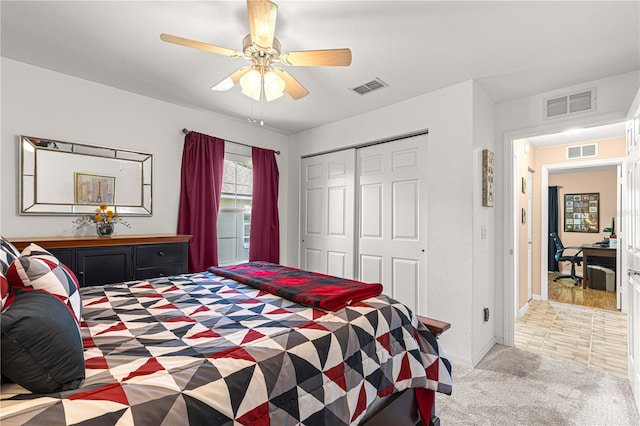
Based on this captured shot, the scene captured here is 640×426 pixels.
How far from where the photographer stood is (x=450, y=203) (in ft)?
9.61

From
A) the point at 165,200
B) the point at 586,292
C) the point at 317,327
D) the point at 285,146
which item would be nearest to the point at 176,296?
the point at 317,327

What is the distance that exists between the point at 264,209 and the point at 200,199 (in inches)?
37.1

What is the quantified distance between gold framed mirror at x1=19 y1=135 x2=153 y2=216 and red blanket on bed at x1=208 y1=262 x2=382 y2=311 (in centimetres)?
145

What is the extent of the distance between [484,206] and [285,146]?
112 inches

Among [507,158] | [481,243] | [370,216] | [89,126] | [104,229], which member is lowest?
[481,243]

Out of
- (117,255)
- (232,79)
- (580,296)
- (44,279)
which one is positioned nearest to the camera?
(44,279)

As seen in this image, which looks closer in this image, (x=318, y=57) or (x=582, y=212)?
(x=318, y=57)

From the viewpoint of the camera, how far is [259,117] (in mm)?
3906

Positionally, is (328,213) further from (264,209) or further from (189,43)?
(189,43)

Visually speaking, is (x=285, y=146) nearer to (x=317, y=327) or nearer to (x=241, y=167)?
(x=241, y=167)

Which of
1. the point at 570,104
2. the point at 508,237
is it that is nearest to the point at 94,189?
the point at 508,237

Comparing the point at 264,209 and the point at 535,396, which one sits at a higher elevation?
the point at 264,209

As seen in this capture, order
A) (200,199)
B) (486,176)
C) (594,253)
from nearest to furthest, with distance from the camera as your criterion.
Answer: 1. (486,176)
2. (200,199)
3. (594,253)

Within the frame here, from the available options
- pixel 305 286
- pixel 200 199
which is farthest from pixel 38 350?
pixel 200 199
